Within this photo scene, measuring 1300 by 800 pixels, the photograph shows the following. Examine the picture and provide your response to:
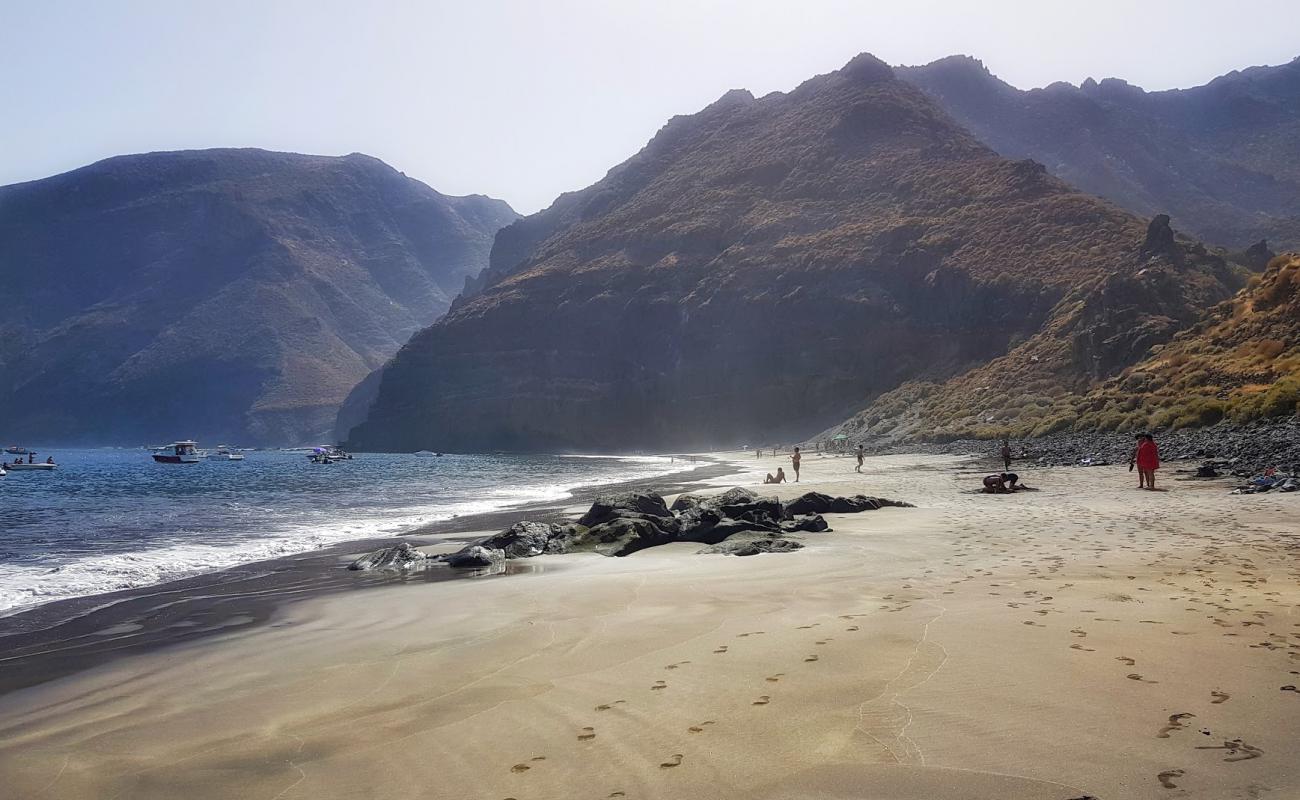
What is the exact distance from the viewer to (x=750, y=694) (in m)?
5.60

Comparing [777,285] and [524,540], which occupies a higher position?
[777,285]

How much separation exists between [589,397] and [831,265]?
3974cm

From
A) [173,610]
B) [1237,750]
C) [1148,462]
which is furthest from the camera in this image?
[1148,462]

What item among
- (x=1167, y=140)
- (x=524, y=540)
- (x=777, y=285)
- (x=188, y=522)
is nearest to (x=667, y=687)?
(x=524, y=540)

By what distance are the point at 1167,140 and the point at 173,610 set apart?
22118 centimetres

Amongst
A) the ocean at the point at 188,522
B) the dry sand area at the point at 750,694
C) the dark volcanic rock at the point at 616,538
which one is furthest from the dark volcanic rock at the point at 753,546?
the ocean at the point at 188,522

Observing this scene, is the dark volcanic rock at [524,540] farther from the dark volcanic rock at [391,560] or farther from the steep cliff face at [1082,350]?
the steep cliff face at [1082,350]

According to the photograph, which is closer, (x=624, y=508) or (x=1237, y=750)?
(x=1237, y=750)

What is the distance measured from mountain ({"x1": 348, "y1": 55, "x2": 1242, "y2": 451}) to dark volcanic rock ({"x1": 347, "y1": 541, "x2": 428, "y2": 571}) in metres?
50.6

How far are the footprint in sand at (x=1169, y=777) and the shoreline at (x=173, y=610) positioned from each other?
951 cm

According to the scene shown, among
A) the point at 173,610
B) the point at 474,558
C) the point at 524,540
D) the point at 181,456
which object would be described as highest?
the point at 524,540

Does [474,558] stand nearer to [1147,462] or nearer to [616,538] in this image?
[616,538]

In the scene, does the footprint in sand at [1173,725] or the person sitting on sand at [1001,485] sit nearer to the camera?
the footprint in sand at [1173,725]

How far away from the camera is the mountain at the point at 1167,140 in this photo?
153875mm
